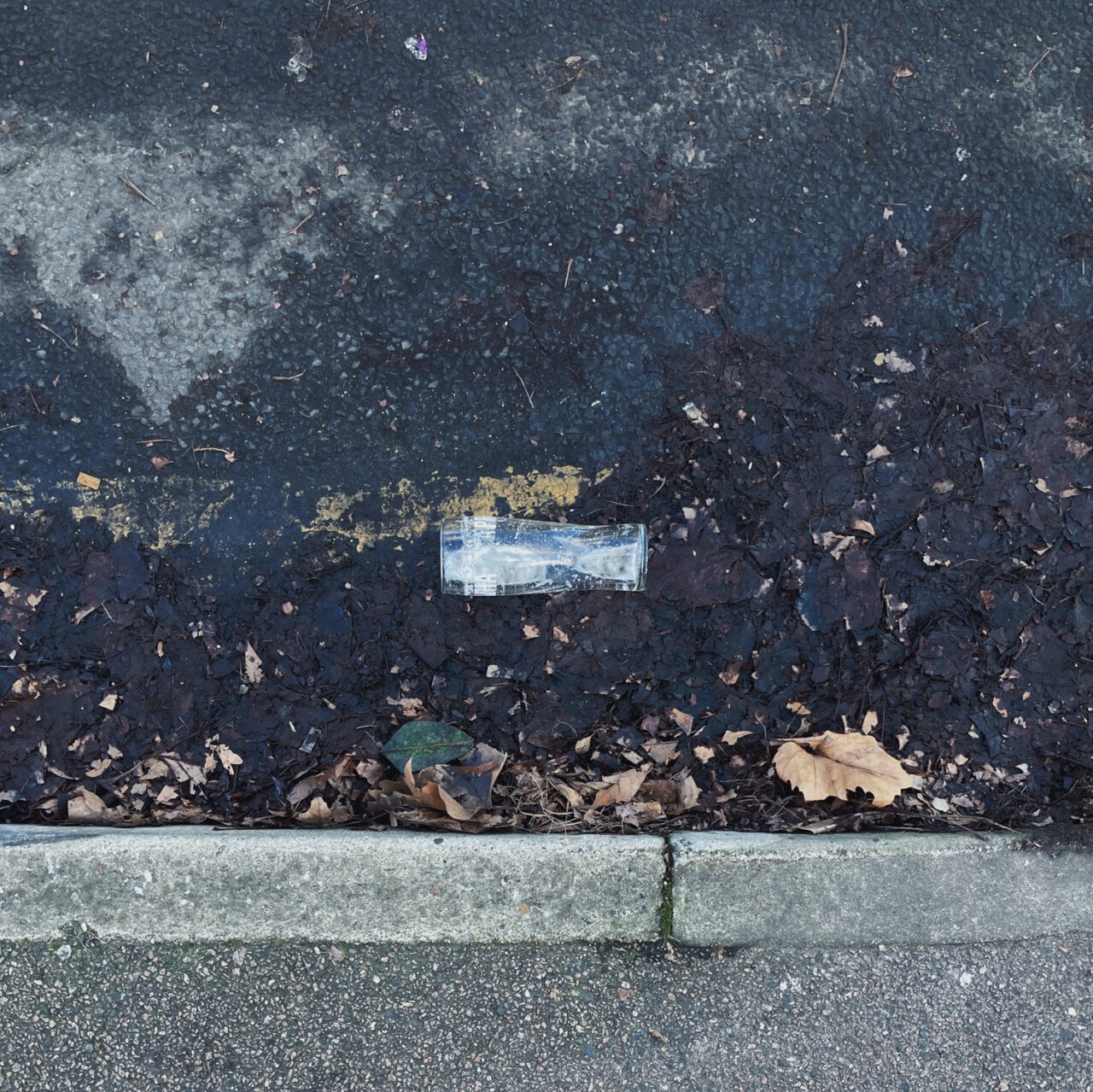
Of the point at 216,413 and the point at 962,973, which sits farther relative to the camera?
the point at 216,413

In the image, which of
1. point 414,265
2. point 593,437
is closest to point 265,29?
point 414,265

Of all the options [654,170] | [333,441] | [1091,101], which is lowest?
[333,441]

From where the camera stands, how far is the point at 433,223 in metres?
2.38

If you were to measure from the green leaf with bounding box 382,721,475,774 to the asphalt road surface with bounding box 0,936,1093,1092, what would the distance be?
52 centimetres

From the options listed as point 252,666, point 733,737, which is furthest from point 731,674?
point 252,666

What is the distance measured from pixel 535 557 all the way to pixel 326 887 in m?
1.10

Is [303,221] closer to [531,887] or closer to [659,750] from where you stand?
[659,750]

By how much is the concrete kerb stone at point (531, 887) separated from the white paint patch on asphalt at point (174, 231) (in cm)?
131

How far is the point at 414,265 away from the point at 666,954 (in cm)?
214

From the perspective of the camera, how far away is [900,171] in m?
2.42

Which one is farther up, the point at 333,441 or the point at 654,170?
the point at 654,170

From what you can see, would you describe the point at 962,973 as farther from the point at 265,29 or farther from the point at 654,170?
the point at 265,29

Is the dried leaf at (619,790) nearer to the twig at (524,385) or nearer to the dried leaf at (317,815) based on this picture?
the dried leaf at (317,815)

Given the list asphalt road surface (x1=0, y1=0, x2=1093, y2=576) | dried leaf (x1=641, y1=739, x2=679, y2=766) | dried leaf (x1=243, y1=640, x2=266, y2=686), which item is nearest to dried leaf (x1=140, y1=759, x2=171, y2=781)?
dried leaf (x1=243, y1=640, x2=266, y2=686)
